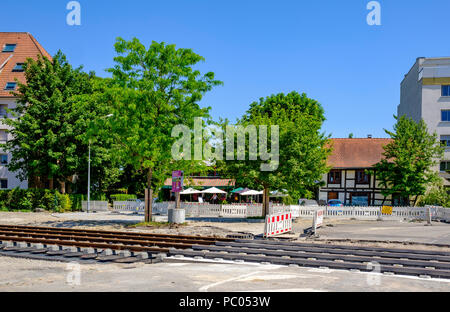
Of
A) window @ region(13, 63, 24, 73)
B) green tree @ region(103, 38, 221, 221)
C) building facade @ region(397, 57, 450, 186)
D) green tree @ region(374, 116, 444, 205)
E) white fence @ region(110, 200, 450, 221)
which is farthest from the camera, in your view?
window @ region(13, 63, 24, 73)

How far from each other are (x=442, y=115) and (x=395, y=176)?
10605 millimetres

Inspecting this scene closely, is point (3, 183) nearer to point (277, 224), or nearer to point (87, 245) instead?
point (87, 245)

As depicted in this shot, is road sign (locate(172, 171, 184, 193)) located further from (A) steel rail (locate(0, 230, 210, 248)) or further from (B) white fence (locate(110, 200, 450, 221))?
(B) white fence (locate(110, 200, 450, 221))

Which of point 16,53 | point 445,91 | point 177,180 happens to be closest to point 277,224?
point 177,180

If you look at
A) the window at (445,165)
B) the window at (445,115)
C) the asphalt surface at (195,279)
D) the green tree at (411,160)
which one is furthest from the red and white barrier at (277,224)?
the window at (445,115)

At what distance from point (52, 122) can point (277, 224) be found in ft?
88.3

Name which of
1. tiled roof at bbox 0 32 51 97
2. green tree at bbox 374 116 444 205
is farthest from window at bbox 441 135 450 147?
tiled roof at bbox 0 32 51 97

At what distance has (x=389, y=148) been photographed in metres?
42.1

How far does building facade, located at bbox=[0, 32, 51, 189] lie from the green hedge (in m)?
5.34

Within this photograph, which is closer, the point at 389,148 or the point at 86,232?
the point at 86,232

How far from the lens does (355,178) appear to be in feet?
162

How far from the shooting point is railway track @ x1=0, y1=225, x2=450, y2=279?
40.8 feet
